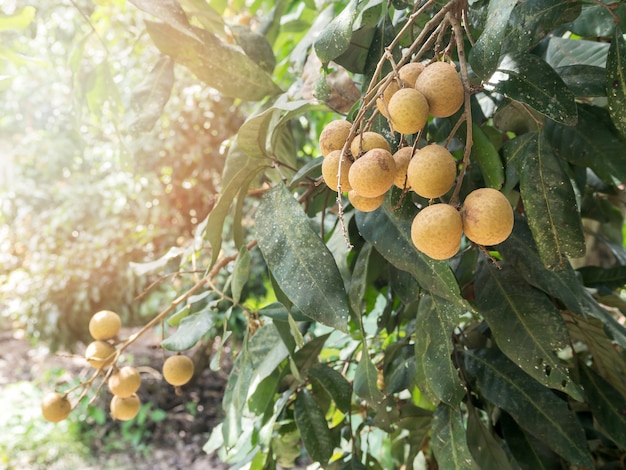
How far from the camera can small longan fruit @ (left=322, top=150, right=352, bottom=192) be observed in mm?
379

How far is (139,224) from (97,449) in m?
1.13

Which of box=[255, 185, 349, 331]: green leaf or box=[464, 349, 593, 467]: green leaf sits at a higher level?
box=[255, 185, 349, 331]: green leaf

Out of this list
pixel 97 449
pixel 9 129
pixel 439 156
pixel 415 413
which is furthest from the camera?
pixel 9 129

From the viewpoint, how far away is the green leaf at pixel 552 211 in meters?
0.42

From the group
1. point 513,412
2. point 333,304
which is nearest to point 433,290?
point 333,304

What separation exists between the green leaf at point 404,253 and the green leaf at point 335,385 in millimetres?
248

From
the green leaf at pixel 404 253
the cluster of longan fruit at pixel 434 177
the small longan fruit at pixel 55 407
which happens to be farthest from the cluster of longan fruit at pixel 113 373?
the cluster of longan fruit at pixel 434 177

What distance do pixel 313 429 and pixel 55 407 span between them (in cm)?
39

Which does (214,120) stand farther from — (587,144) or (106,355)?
(587,144)

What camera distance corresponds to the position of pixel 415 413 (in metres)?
0.69

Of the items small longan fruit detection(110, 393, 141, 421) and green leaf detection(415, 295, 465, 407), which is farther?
small longan fruit detection(110, 393, 141, 421)

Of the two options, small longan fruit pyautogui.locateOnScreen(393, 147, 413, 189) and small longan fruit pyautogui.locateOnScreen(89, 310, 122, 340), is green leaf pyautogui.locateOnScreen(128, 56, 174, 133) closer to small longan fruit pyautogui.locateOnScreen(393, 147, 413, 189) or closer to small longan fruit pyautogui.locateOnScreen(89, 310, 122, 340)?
small longan fruit pyautogui.locateOnScreen(89, 310, 122, 340)

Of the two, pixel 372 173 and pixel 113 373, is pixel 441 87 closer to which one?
pixel 372 173

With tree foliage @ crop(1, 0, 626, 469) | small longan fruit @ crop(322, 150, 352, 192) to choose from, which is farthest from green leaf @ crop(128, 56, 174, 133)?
small longan fruit @ crop(322, 150, 352, 192)
